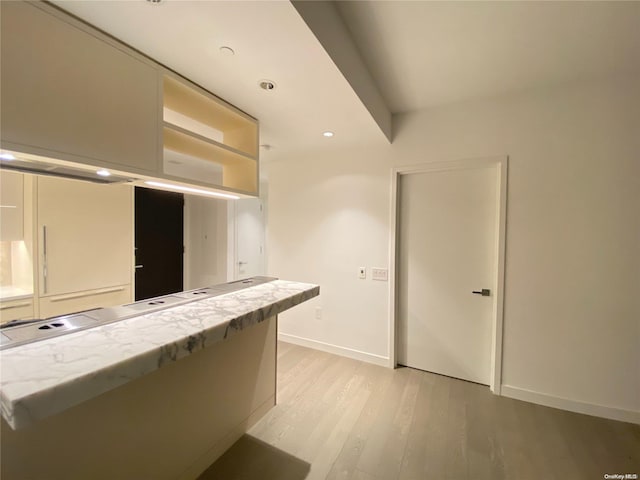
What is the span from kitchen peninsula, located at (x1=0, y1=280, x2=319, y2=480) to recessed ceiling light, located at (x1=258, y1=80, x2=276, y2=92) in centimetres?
135

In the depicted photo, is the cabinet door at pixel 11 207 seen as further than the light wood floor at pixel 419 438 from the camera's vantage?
Yes

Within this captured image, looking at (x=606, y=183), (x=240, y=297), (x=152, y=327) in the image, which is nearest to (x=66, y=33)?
(x=152, y=327)

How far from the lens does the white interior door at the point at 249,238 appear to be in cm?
466

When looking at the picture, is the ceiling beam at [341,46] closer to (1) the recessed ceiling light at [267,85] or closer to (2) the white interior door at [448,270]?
(1) the recessed ceiling light at [267,85]

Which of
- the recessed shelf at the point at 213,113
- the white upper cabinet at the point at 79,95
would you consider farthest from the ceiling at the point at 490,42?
the white upper cabinet at the point at 79,95

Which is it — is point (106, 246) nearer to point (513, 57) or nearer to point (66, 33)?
point (66, 33)

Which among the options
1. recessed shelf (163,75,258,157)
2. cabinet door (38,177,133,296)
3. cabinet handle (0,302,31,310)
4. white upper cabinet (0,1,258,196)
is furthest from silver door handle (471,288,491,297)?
cabinet handle (0,302,31,310)

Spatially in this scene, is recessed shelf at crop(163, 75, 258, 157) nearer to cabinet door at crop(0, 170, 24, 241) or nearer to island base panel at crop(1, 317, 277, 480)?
island base panel at crop(1, 317, 277, 480)

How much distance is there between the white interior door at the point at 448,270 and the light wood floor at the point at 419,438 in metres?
0.31

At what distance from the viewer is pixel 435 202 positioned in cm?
272

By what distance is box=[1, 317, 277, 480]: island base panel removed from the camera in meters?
1.01

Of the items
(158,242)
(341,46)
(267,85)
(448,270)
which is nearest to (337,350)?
(448,270)

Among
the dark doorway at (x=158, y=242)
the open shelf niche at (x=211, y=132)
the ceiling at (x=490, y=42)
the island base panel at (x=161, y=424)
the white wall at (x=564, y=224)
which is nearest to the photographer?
the island base panel at (x=161, y=424)

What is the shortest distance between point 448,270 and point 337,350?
1.55 meters
